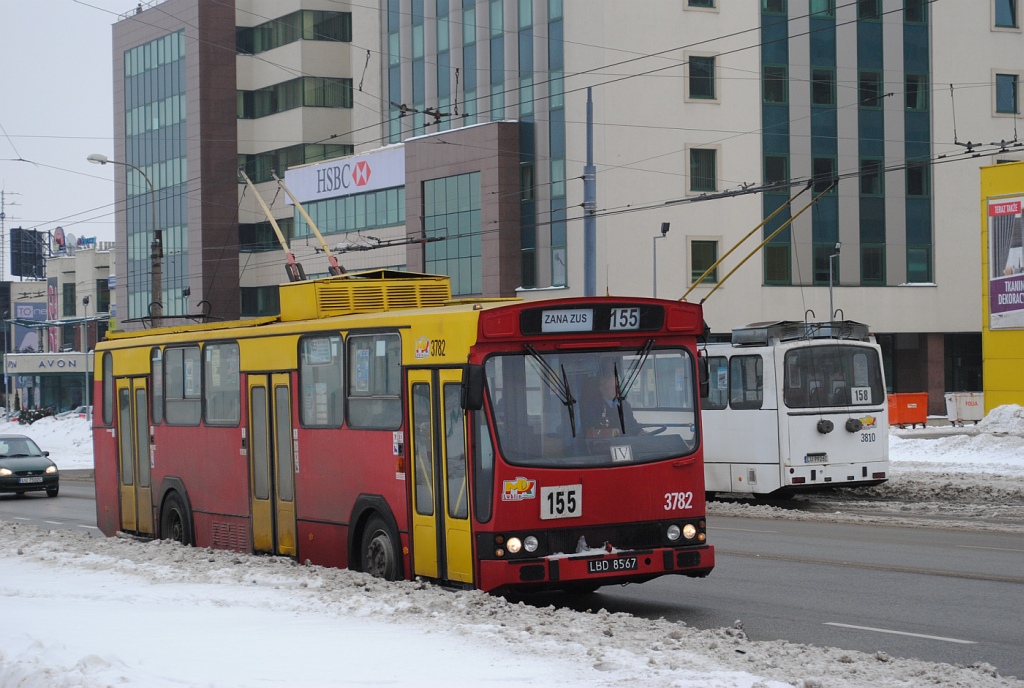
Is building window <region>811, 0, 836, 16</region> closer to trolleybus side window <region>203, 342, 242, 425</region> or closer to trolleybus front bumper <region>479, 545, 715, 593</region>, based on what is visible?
trolleybus side window <region>203, 342, 242, 425</region>

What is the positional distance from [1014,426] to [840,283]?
97.0 ft

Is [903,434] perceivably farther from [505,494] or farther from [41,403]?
[41,403]

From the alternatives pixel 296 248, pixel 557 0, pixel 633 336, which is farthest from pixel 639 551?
pixel 296 248

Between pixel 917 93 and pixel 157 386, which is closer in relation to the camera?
pixel 157 386

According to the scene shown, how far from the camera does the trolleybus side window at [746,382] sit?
21734 mm

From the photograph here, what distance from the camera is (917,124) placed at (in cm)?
6053

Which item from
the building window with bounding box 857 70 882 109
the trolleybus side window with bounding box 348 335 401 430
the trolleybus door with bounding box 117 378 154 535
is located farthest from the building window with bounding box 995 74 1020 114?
the trolleybus side window with bounding box 348 335 401 430

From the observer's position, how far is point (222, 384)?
51.0 ft

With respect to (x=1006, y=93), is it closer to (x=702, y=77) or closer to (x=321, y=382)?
(x=702, y=77)

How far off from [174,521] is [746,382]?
9.45 m

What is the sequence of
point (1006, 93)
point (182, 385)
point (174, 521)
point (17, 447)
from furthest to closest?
point (1006, 93), point (17, 447), point (174, 521), point (182, 385)

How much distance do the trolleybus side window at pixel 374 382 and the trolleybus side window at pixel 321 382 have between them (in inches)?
10.5

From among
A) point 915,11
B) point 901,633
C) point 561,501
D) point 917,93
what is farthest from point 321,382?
point 915,11

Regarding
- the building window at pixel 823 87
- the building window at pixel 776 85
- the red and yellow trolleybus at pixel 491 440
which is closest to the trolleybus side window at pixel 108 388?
the red and yellow trolleybus at pixel 491 440
